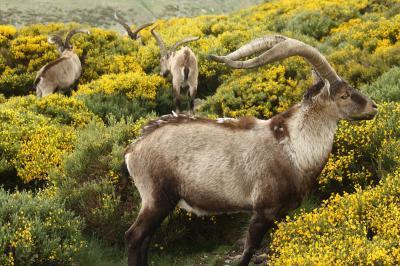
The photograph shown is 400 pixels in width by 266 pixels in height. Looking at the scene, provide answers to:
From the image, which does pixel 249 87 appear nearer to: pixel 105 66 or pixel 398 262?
pixel 105 66

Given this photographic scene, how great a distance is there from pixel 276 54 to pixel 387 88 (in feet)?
16.3

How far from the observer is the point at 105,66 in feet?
50.0

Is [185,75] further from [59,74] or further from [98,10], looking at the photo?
[98,10]

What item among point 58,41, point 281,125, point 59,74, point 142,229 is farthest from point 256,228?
point 58,41

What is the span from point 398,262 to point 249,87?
25.1 ft

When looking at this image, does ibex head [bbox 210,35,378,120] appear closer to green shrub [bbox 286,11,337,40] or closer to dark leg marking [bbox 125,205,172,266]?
dark leg marking [bbox 125,205,172,266]

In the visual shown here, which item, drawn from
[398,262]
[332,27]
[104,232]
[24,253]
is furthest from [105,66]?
[398,262]

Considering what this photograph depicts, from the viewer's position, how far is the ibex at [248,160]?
4.43 meters

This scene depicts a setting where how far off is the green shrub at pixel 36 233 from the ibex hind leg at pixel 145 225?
32.5 inches

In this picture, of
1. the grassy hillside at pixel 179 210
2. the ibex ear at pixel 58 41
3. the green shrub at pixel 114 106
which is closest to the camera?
the grassy hillside at pixel 179 210

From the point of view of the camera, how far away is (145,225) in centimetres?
468

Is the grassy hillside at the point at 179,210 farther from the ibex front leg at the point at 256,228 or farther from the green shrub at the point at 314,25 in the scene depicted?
the green shrub at the point at 314,25

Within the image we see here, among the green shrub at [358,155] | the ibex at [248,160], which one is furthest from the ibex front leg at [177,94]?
the ibex at [248,160]

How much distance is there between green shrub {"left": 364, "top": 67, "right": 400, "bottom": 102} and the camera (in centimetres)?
773
